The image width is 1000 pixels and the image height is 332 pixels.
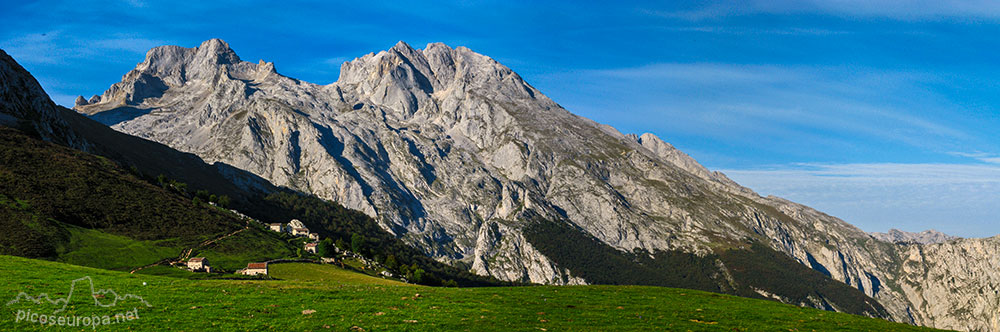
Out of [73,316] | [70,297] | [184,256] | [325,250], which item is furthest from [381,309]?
[325,250]

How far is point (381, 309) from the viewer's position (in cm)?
3919

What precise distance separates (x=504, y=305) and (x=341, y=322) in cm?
1543

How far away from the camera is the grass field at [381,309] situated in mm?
34344

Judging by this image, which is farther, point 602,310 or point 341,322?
point 602,310

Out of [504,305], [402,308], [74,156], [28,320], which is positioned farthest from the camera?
[74,156]

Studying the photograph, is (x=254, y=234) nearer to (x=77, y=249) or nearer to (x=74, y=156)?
(x=77, y=249)

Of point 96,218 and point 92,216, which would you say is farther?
point 96,218

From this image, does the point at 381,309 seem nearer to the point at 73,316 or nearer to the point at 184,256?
the point at 73,316

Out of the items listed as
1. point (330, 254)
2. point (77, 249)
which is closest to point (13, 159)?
point (77, 249)

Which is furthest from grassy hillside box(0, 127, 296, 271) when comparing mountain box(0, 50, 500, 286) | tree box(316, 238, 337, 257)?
tree box(316, 238, 337, 257)

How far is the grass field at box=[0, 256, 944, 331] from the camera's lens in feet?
113

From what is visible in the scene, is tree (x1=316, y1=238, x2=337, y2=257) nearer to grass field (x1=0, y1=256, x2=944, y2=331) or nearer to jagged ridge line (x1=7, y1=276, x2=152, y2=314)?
grass field (x1=0, y1=256, x2=944, y2=331)

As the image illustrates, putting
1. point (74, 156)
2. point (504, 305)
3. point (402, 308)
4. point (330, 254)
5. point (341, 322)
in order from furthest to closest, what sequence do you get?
point (74, 156), point (330, 254), point (504, 305), point (402, 308), point (341, 322)

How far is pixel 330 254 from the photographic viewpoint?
160 metres
